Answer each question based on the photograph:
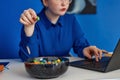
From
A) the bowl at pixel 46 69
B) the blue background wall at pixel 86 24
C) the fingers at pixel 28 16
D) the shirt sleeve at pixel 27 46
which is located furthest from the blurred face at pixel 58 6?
the blue background wall at pixel 86 24

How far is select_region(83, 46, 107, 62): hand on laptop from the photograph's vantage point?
1.32 m

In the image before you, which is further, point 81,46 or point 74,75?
point 81,46

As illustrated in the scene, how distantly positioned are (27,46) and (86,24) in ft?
3.50

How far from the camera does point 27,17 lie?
1.09 metres

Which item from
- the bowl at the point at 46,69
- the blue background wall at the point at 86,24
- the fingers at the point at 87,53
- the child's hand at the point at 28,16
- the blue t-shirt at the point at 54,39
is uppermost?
the child's hand at the point at 28,16

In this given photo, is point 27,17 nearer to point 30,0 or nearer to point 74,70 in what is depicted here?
point 74,70

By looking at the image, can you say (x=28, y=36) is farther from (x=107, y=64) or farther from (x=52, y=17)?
(x=107, y=64)

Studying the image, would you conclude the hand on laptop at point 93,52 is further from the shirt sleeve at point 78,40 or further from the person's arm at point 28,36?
the person's arm at point 28,36

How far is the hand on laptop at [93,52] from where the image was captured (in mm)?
1325

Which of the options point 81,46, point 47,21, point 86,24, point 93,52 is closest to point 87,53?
point 93,52

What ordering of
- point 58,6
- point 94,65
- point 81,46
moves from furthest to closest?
point 81,46 < point 58,6 < point 94,65

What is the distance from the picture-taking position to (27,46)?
133cm

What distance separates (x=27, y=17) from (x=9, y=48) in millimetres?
1161

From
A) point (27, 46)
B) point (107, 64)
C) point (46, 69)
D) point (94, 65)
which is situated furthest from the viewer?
point (27, 46)
